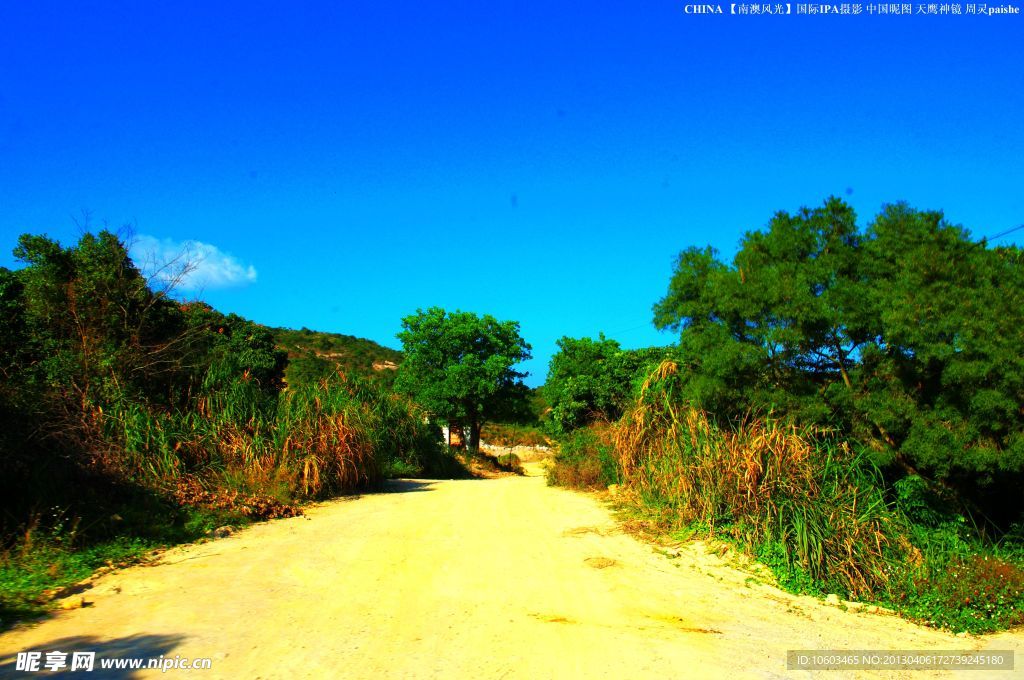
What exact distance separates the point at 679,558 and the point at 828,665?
316 cm

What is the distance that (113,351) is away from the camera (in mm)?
11305

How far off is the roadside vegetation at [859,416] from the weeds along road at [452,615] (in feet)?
2.68

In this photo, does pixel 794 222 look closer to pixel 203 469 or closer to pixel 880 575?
pixel 880 575

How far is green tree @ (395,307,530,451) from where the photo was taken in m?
32.0

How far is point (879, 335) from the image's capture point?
9.74 meters

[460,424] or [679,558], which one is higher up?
[460,424]

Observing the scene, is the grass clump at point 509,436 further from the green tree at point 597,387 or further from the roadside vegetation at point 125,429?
the roadside vegetation at point 125,429

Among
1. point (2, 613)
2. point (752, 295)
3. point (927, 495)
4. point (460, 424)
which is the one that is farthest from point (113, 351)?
point (460, 424)

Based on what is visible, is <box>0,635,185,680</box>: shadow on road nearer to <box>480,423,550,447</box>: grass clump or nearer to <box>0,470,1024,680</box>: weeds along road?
A: <box>0,470,1024,680</box>: weeds along road

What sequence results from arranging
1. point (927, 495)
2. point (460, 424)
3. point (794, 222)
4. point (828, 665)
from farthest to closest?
1. point (460, 424)
2. point (794, 222)
3. point (927, 495)
4. point (828, 665)

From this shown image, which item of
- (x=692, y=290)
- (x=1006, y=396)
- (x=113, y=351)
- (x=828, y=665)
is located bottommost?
(x=828, y=665)

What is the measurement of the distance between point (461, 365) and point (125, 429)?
2180 cm

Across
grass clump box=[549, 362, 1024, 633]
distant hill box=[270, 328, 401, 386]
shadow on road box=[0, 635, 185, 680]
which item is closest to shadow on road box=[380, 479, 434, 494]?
grass clump box=[549, 362, 1024, 633]

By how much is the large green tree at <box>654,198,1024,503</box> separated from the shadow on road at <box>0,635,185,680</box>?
7772 mm
